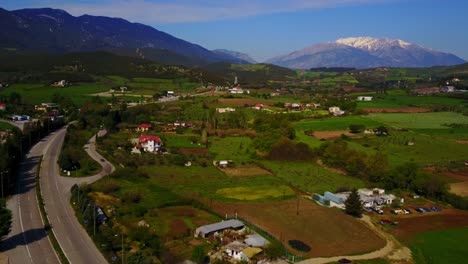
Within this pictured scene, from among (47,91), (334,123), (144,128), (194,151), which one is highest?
(47,91)

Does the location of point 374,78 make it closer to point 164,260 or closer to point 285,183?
point 285,183

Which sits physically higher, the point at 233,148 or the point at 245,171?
the point at 233,148

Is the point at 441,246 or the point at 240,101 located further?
the point at 240,101

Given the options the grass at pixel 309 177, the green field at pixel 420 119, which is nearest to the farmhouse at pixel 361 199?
the grass at pixel 309 177

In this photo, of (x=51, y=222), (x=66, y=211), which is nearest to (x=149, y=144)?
(x=66, y=211)

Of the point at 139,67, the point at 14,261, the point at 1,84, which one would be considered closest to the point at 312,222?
the point at 14,261

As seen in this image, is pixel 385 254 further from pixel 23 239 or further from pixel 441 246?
pixel 23 239

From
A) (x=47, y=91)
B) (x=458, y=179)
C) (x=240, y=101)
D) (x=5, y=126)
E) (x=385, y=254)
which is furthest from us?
(x=47, y=91)
